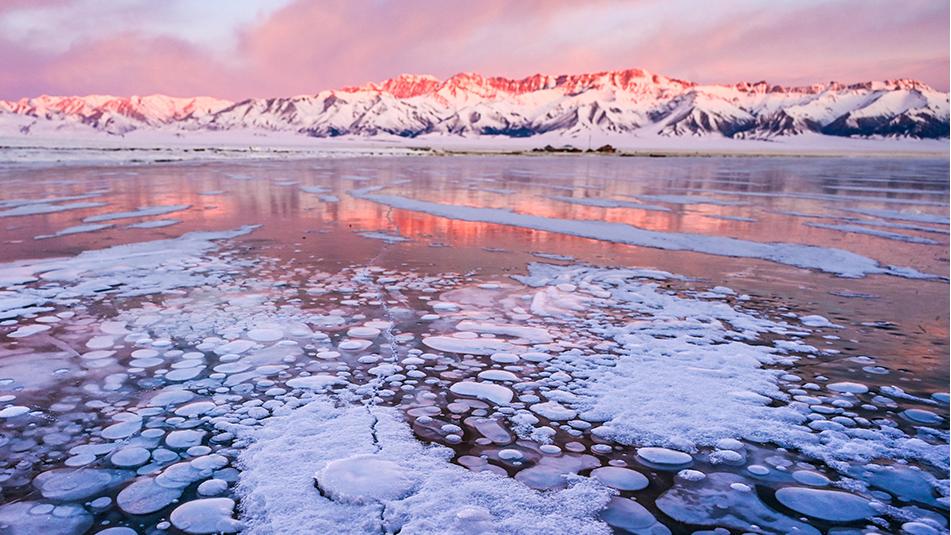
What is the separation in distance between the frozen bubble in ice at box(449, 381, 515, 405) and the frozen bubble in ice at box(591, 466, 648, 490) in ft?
2.60

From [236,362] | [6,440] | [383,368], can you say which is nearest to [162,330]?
[236,362]

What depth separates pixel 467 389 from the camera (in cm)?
336

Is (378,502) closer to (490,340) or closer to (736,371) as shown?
(490,340)

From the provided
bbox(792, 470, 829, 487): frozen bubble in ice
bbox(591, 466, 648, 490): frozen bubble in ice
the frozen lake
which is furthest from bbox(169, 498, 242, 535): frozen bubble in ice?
bbox(792, 470, 829, 487): frozen bubble in ice

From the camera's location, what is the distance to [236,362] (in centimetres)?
371

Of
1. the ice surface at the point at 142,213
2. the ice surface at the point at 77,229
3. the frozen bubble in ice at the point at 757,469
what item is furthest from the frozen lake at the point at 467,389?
the ice surface at the point at 142,213

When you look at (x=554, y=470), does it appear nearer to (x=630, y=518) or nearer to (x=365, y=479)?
(x=630, y=518)

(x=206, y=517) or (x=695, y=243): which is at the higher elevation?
(x=695, y=243)

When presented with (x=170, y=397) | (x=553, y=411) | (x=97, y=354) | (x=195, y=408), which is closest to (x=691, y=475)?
(x=553, y=411)

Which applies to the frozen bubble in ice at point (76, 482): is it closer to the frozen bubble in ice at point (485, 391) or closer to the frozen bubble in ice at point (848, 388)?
the frozen bubble in ice at point (485, 391)

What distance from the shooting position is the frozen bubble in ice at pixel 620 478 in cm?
244

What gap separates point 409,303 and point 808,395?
10.4 ft

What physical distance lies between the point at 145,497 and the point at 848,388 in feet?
12.4

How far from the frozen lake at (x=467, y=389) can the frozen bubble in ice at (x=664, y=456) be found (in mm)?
14
